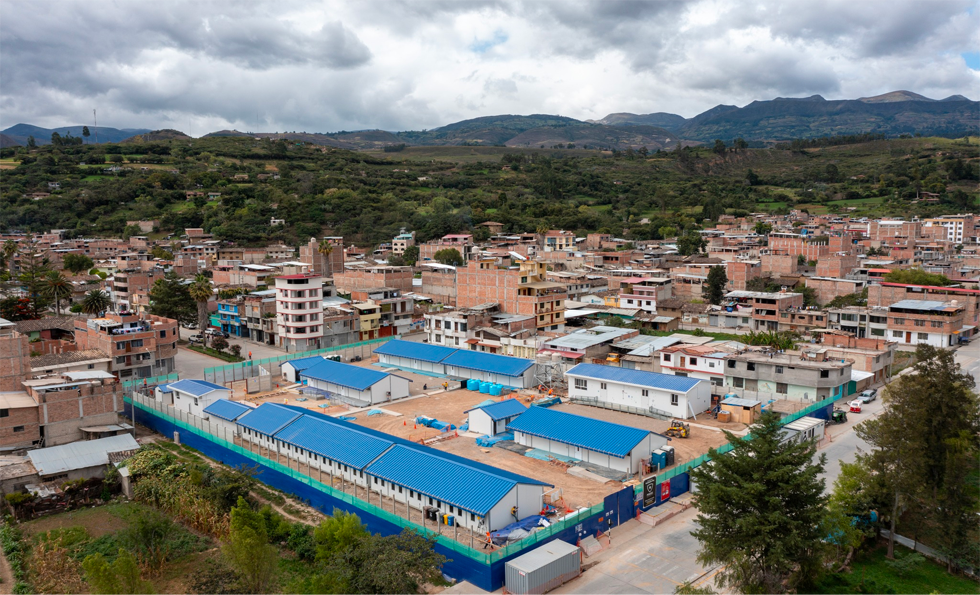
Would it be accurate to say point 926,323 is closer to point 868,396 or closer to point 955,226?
point 868,396

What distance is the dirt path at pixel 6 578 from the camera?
731 inches

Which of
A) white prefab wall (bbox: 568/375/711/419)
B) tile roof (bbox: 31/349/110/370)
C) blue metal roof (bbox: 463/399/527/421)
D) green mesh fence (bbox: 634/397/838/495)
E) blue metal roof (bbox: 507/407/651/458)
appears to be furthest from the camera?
tile roof (bbox: 31/349/110/370)

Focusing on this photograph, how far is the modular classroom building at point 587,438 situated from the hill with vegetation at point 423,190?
6601 cm

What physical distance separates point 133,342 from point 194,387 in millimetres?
7343

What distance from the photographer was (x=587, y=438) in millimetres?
25969

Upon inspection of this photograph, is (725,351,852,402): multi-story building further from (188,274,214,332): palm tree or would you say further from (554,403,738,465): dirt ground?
(188,274,214,332): palm tree

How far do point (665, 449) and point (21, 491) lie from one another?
24.5 meters

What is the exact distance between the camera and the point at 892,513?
19312 mm

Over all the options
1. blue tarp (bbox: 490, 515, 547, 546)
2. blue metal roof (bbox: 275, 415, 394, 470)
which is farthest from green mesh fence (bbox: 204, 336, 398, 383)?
blue tarp (bbox: 490, 515, 547, 546)

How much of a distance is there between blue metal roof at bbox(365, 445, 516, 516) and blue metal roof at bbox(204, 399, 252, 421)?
34.6ft

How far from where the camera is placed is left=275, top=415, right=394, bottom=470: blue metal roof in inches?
939

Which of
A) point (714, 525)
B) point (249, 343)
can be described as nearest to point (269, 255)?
point (249, 343)

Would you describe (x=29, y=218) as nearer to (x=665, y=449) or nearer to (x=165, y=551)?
(x=165, y=551)

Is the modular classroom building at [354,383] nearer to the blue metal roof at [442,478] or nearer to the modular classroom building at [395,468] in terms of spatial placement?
the modular classroom building at [395,468]
